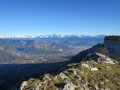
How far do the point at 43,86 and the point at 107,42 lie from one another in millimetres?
87561

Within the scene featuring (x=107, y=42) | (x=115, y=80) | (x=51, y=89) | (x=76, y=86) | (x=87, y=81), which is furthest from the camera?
(x=107, y=42)

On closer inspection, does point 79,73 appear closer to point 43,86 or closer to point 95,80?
point 95,80

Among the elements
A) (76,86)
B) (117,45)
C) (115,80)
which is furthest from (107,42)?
(76,86)

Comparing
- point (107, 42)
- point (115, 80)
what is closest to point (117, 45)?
point (107, 42)

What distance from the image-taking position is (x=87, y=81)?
76.5 ft

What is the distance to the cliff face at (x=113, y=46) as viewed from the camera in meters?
84.4

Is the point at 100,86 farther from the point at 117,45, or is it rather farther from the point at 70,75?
the point at 117,45

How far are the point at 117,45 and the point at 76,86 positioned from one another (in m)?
77.7

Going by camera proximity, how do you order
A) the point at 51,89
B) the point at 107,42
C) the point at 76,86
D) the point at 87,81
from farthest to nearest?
the point at 107,42 → the point at 87,81 → the point at 76,86 → the point at 51,89

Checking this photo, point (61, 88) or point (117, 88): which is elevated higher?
point (61, 88)

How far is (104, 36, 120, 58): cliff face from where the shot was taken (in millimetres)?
84375

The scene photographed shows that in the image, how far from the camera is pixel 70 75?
2508 centimetres

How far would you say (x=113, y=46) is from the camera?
87625 mm

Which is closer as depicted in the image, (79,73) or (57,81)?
(57,81)
